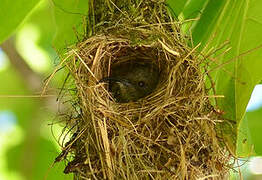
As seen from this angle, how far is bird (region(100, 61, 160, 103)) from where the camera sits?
327 centimetres

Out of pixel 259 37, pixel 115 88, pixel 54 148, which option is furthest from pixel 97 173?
pixel 54 148

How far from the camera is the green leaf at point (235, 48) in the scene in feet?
9.71

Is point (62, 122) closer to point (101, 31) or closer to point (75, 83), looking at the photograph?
point (75, 83)

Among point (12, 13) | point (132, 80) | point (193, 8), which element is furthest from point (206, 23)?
point (12, 13)

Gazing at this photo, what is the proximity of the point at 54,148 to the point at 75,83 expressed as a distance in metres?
1.59

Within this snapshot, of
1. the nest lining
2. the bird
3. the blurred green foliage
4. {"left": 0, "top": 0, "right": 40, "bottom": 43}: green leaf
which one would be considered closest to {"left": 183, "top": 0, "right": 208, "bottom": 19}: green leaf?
the blurred green foliage

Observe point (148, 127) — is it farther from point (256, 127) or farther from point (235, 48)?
point (256, 127)

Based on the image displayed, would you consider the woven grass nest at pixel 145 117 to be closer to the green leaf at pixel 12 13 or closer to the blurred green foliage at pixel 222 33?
the blurred green foliage at pixel 222 33

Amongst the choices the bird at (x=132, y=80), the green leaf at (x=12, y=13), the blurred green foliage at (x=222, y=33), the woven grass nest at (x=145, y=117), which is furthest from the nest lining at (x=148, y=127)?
the green leaf at (x=12, y=13)

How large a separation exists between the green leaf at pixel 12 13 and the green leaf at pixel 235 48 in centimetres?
94

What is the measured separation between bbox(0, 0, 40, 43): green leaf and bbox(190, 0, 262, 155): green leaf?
941mm

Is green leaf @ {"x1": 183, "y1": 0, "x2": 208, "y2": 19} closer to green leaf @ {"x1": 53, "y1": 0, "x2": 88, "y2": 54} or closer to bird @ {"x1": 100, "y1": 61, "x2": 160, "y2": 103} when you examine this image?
bird @ {"x1": 100, "y1": 61, "x2": 160, "y2": 103}

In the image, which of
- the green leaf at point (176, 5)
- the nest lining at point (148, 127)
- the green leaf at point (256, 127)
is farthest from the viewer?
the green leaf at point (256, 127)

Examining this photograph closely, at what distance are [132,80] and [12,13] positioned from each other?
82 cm
